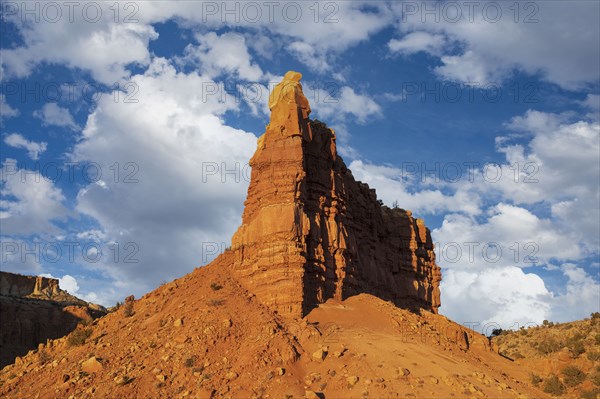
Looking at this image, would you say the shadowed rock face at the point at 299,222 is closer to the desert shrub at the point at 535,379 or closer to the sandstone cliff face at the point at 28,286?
the desert shrub at the point at 535,379

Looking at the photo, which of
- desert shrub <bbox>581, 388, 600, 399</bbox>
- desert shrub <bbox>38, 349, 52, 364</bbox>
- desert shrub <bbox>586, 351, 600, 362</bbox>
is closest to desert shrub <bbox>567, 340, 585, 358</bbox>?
desert shrub <bbox>586, 351, 600, 362</bbox>

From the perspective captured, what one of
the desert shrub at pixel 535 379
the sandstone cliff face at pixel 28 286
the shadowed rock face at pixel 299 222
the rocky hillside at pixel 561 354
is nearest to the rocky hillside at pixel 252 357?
the shadowed rock face at pixel 299 222

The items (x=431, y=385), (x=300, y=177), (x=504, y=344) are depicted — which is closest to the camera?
(x=431, y=385)

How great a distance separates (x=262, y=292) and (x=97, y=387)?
31.1 ft

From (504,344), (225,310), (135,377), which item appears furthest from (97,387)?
(504,344)

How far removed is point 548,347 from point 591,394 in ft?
41.1

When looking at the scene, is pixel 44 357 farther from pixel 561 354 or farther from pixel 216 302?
pixel 561 354

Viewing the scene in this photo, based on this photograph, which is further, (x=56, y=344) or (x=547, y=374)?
(x=547, y=374)

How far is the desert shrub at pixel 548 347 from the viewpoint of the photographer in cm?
4816

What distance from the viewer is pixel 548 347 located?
4862 centimetres

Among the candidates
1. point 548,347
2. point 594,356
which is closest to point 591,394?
point 594,356

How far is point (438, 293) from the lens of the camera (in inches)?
1961

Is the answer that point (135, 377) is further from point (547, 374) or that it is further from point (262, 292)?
point (547, 374)

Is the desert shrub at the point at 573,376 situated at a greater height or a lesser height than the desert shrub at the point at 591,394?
greater
